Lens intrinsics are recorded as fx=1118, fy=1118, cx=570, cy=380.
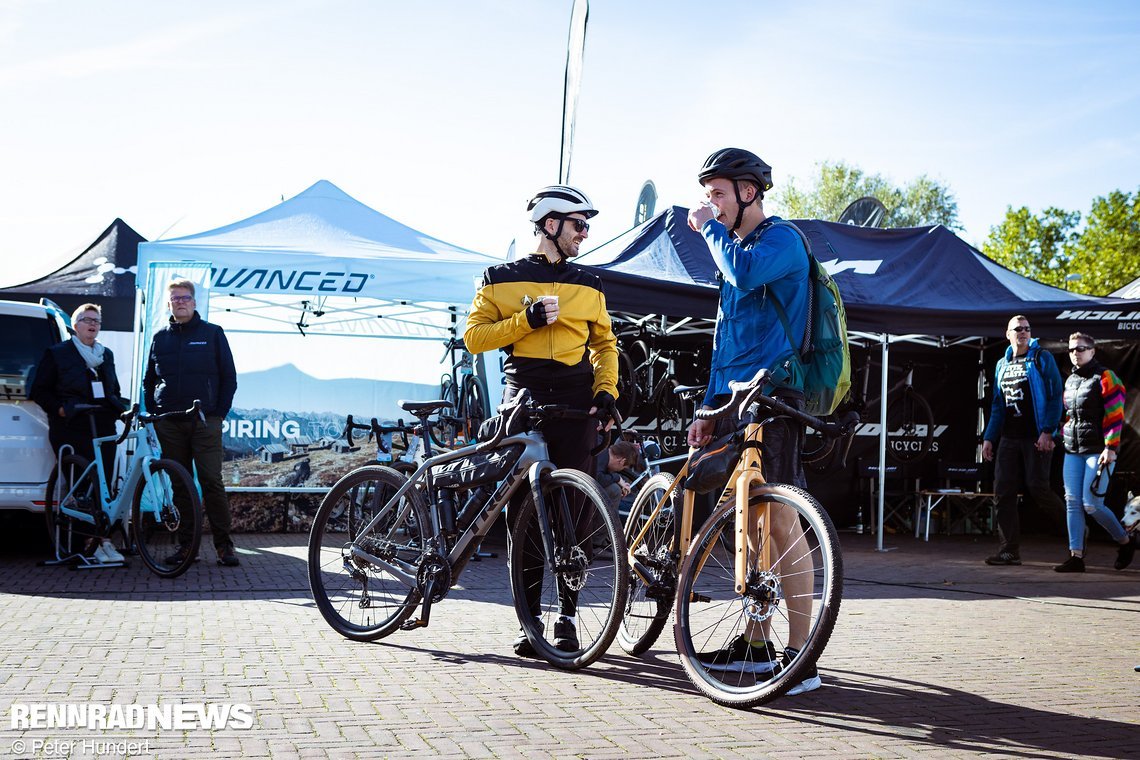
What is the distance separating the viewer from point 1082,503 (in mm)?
9492

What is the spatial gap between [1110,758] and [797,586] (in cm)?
116

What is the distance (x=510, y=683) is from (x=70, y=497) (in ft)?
17.8

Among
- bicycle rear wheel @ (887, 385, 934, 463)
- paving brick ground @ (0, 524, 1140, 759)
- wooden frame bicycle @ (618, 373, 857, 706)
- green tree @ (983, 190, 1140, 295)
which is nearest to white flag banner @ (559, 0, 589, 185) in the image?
bicycle rear wheel @ (887, 385, 934, 463)

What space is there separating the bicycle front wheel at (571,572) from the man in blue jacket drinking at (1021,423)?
6038mm

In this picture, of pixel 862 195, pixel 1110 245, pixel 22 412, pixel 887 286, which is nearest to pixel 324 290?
pixel 22 412

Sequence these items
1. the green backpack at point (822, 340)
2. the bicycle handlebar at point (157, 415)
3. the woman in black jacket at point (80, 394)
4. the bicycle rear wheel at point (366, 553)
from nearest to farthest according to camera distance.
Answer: the green backpack at point (822, 340) < the bicycle rear wheel at point (366, 553) < the bicycle handlebar at point (157, 415) < the woman in black jacket at point (80, 394)

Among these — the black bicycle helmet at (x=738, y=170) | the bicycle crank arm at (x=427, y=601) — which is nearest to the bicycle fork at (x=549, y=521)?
the bicycle crank arm at (x=427, y=601)

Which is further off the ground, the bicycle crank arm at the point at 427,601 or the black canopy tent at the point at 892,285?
the black canopy tent at the point at 892,285

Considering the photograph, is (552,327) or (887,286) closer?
(552,327)

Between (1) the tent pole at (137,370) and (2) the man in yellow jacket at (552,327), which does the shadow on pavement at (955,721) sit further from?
(1) the tent pole at (137,370)

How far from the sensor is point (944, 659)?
17.1ft

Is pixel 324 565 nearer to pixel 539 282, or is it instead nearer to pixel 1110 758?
pixel 539 282

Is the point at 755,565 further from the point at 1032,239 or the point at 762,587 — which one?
the point at 1032,239

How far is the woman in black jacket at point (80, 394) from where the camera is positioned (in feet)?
28.2
